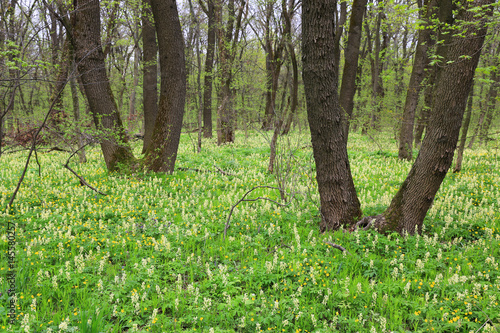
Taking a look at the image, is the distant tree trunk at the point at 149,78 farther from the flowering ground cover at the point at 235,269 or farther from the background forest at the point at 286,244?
the flowering ground cover at the point at 235,269

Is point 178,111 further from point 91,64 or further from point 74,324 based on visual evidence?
point 74,324

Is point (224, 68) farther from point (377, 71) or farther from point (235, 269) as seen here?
point (235, 269)

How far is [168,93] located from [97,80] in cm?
220

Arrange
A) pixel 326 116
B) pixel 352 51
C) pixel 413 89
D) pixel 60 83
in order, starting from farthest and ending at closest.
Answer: pixel 413 89 → pixel 60 83 → pixel 352 51 → pixel 326 116

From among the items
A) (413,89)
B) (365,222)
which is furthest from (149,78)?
(413,89)

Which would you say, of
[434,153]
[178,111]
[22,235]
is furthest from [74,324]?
[178,111]

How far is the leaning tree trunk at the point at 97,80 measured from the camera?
8.48 metres

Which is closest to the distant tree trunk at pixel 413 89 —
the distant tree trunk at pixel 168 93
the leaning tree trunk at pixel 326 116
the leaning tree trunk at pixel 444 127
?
the leaning tree trunk at pixel 444 127

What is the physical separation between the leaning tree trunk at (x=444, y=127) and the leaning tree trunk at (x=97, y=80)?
24.7 feet

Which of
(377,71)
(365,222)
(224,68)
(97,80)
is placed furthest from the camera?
(377,71)

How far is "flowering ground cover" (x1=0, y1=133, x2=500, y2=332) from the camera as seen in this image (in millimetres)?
2975

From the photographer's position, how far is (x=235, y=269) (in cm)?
396

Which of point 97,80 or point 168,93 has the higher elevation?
point 97,80

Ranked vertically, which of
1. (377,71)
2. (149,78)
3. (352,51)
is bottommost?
(149,78)
